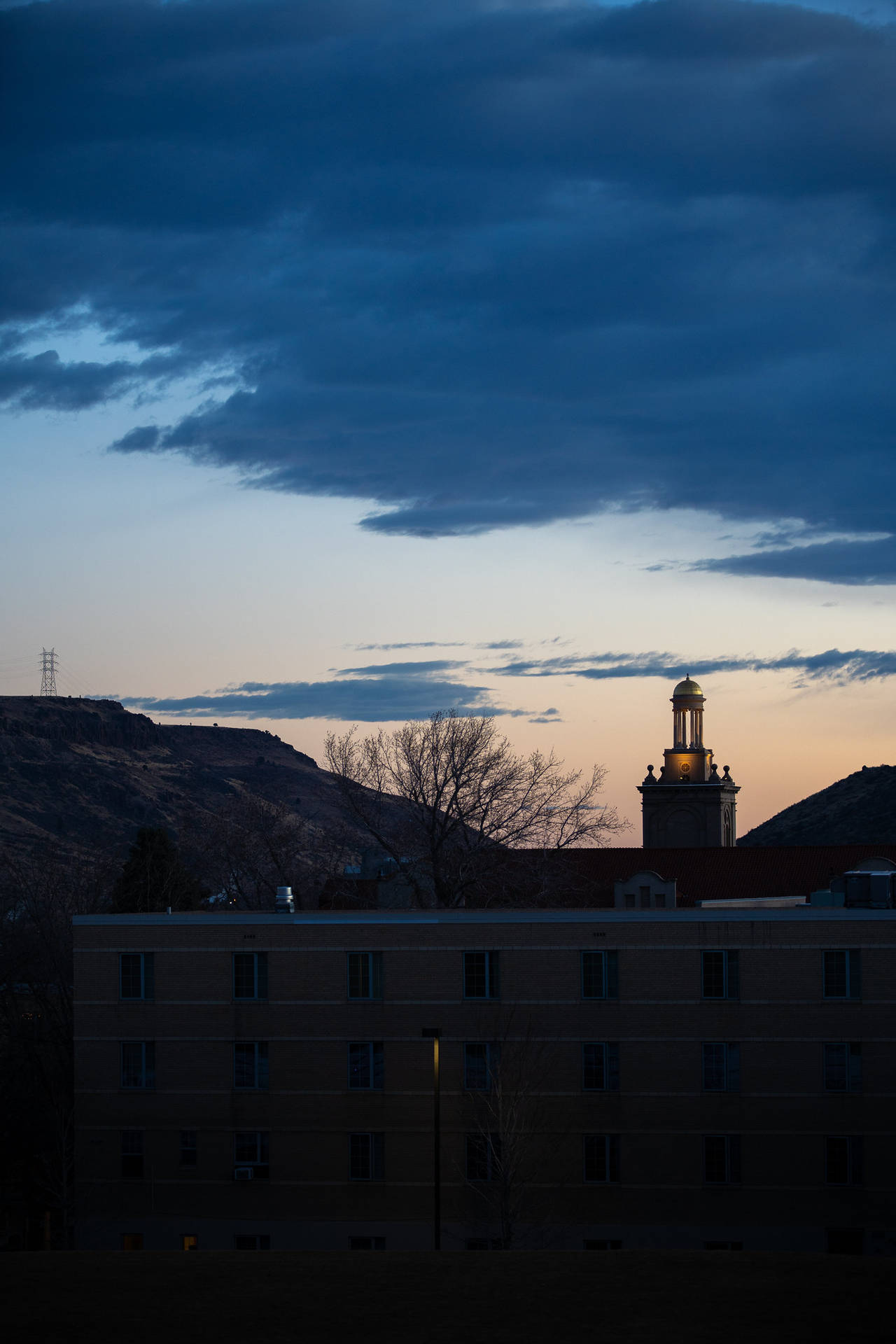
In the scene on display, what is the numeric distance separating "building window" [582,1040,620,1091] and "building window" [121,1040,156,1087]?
39.4ft

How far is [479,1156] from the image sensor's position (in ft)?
133

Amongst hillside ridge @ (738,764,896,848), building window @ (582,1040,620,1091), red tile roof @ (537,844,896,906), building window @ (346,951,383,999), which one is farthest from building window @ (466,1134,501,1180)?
hillside ridge @ (738,764,896,848)

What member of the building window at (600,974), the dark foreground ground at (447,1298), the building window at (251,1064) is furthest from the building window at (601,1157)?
the dark foreground ground at (447,1298)

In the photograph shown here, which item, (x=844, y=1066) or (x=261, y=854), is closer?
(x=844, y=1066)

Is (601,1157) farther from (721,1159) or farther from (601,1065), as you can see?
(721,1159)

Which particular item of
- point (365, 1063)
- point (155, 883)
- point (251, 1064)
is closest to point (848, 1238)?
point (365, 1063)

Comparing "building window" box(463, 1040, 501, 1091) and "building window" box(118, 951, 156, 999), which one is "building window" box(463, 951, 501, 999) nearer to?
"building window" box(463, 1040, 501, 1091)

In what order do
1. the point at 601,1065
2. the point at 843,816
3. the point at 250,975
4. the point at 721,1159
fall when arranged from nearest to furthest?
the point at 721,1159 < the point at 601,1065 < the point at 250,975 < the point at 843,816

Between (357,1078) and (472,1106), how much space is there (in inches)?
131

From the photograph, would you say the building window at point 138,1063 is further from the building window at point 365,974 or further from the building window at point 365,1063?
the building window at point 365,974

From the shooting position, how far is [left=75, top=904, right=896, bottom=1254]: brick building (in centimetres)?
4044

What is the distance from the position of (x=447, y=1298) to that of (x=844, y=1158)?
74.7ft

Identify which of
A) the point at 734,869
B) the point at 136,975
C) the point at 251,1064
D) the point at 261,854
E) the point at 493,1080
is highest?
the point at 261,854

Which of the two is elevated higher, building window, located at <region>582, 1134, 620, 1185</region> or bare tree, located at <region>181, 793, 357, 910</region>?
bare tree, located at <region>181, 793, 357, 910</region>
